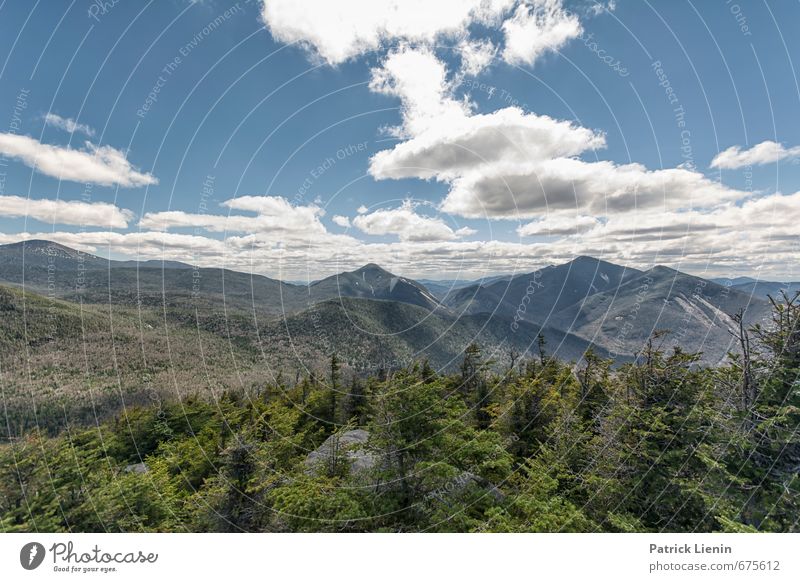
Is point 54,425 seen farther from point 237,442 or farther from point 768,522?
point 768,522
